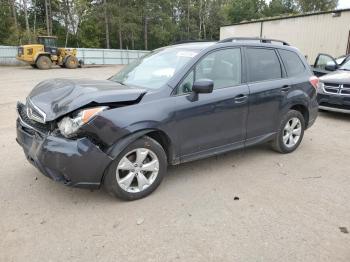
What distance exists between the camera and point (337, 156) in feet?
17.8

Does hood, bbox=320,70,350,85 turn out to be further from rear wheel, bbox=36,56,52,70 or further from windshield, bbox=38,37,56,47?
windshield, bbox=38,37,56,47

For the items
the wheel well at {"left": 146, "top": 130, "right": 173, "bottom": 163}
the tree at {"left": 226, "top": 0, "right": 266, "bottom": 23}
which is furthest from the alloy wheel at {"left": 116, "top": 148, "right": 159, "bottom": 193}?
the tree at {"left": 226, "top": 0, "right": 266, "bottom": 23}

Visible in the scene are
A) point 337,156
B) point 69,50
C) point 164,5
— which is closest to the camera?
point 337,156

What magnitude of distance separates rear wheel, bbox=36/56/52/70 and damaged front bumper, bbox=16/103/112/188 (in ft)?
77.0

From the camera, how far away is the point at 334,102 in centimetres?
818

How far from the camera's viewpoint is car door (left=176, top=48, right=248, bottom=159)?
405cm

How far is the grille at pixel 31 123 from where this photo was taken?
361 centimetres

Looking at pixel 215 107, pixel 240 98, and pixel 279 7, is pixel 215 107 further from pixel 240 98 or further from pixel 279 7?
pixel 279 7

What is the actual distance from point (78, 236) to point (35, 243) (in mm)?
364

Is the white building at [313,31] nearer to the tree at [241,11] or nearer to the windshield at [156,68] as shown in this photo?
the windshield at [156,68]

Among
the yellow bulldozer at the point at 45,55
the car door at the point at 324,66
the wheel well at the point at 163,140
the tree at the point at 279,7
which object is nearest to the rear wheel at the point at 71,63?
the yellow bulldozer at the point at 45,55

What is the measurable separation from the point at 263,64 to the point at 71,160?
10.2 feet

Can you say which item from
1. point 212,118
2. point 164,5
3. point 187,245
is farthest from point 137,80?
point 164,5

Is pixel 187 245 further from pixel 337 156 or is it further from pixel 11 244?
pixel 337 156
